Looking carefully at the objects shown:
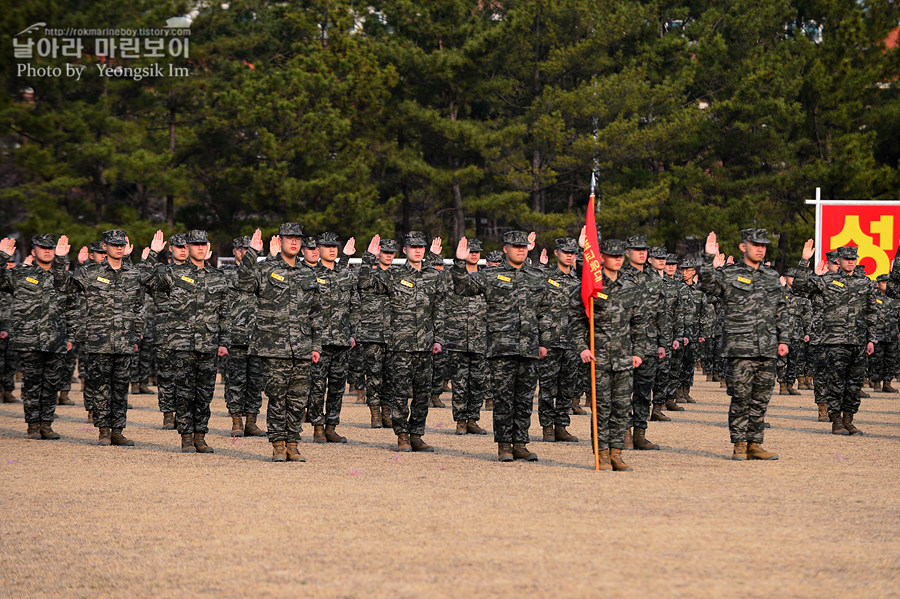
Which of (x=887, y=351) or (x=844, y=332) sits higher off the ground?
(x=844, y=332)

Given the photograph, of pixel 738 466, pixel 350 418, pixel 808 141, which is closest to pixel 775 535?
pixel 738 466

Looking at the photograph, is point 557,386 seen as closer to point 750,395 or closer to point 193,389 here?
point 750,395

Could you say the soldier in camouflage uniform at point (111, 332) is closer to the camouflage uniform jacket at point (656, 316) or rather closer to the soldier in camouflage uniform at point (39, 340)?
the soldier in camouflage uniform at point (39, 340)

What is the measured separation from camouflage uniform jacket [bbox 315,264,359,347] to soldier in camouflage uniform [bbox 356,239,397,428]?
0.40 meters

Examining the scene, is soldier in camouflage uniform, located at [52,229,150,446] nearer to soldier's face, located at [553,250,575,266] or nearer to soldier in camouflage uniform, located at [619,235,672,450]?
soldier's face, located at [553,250,575,266]

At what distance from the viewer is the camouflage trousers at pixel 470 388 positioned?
1454 cm

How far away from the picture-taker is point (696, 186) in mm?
41156

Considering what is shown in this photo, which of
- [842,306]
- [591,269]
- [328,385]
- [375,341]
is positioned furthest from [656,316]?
[328,385]

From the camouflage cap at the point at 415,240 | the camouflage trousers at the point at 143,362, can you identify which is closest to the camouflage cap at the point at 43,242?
the camouflage cap at the point at 415,240

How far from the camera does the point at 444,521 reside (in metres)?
8.54

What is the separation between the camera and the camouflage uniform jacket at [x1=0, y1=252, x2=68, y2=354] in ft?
45.1

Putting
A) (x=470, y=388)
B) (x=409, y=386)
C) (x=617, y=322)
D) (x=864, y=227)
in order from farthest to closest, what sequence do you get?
(x=864, y=227)
(x=470, y=388)
(x=409, y=386)
(x=617, y=322)

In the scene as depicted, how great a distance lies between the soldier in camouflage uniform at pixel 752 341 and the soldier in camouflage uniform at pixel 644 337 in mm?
948

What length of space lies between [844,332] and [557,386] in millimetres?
4084
